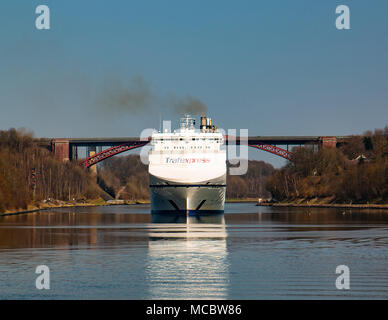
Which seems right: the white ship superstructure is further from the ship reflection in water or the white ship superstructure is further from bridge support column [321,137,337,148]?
bridge support column [321,137,337,148]

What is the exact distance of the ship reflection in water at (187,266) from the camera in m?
26.9

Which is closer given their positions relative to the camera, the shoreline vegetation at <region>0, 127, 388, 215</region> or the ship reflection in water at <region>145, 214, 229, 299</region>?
the ship reflection in water at <region>145, 214, 229, 299</region>

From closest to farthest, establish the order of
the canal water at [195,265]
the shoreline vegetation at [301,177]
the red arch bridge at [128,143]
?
1. the canal water at [195,265]
2. the shoreline vegetation at [301,177]
3. the red arch bridge at [128,143]

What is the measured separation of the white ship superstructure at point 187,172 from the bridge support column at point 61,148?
87735 millimetres

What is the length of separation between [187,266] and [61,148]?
15051cm

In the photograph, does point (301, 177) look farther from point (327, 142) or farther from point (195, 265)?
point (195, 265)

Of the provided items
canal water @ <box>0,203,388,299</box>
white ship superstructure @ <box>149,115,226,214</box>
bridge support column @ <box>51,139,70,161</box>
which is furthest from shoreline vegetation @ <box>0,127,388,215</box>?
canal water @ <box>0,203,388,299</box>

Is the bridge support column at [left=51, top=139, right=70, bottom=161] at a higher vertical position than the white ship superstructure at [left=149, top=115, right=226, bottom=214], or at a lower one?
higher

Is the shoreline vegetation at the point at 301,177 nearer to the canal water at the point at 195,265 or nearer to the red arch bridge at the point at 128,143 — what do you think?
the red arch bridge at the point at 128,143

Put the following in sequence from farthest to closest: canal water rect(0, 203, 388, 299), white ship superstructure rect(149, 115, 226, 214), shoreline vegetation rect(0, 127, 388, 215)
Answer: shoreline vegetation rect(0, 127, 388, 215) < white ship superstructure rect(149, 115, 226, 214) < canal water rect(0, 203, 388, 299)

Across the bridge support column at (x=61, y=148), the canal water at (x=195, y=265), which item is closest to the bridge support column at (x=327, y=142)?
the bridge support column at (x=61, y=148)

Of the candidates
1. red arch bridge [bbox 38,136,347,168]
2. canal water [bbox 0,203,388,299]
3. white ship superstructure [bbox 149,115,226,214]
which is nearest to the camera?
canal water [bbox 0,203,388,299]

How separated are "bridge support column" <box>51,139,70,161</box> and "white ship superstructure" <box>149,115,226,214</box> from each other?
8774 cm

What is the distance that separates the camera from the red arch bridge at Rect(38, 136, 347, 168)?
170212 mm
